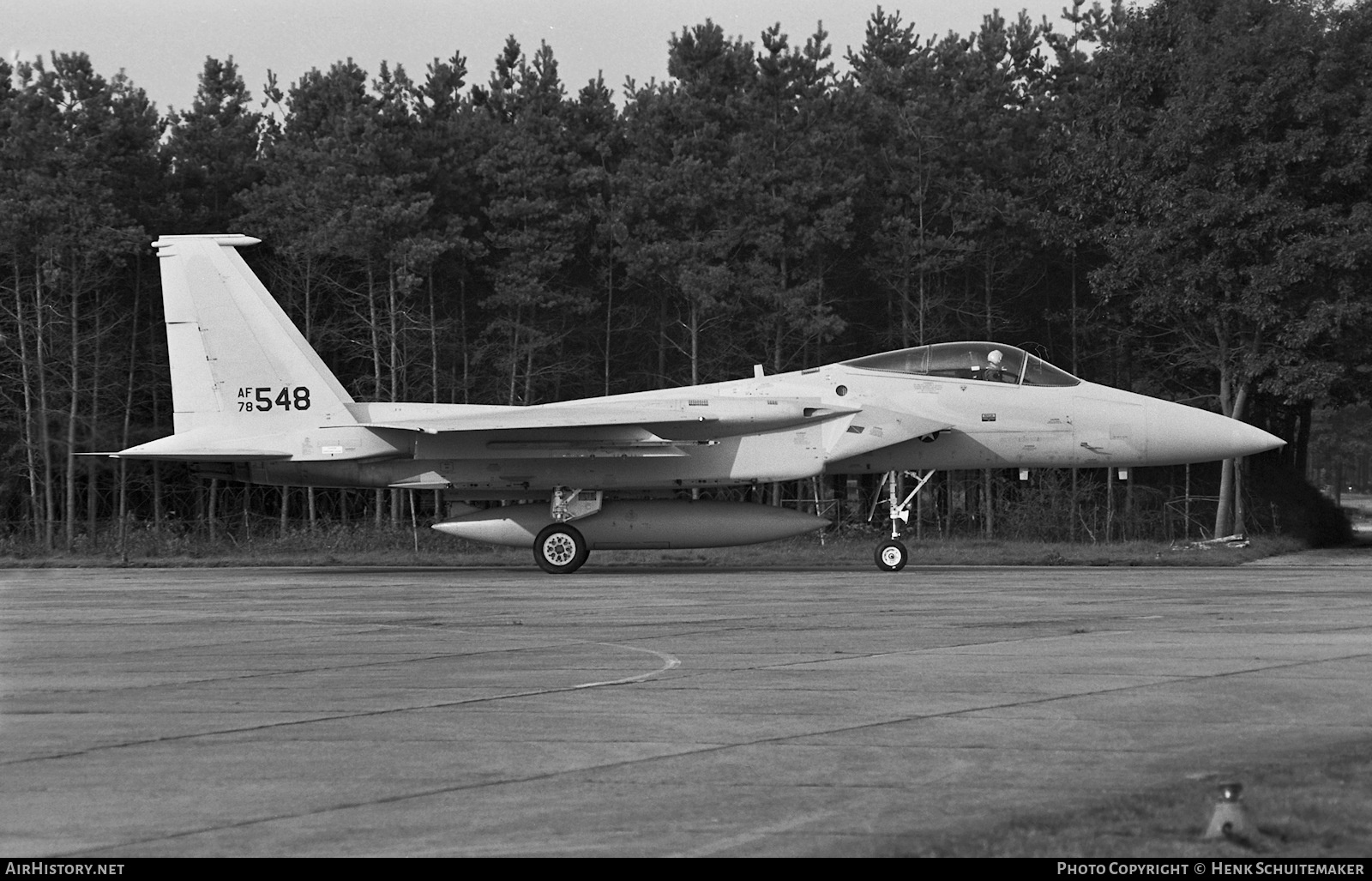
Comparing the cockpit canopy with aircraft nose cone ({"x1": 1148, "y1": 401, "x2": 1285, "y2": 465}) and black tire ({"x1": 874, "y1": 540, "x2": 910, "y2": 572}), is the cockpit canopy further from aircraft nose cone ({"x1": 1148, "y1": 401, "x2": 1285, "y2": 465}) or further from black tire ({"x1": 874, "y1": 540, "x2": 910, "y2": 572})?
black tire ({"x1": 874, "y1": 540, "x2": 910, "y2": 572})

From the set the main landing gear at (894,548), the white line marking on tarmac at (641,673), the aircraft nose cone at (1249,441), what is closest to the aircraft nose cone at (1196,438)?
the aircraft nose cone at (1249,441)

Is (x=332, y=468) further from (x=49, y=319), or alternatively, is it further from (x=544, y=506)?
(x=49, y=319)

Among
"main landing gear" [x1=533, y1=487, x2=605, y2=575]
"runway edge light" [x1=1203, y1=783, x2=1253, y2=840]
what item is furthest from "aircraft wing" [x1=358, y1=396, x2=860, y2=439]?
"runway edge light" [x1=1203, y1=783, x2=1253, y2=840]

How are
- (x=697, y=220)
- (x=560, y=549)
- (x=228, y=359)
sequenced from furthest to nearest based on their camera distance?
(x=697, y=220), (x=228, y=359), (x=560, y=549)

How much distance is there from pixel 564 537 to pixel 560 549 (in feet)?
0.62

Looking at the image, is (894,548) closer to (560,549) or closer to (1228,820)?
(560,549)

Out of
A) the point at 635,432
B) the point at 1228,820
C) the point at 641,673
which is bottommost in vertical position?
the point at 641,673

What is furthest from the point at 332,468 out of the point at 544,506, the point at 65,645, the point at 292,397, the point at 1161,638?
the point at 1161,638

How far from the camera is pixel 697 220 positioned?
38250 millimetres

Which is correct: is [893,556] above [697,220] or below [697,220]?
below

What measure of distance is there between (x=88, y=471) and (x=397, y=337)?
802 cm

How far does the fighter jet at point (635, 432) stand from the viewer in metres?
20.3

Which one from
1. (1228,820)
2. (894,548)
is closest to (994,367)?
(894,548)

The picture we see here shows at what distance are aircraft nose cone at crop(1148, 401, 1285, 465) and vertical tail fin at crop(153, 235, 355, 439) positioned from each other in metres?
11.8
